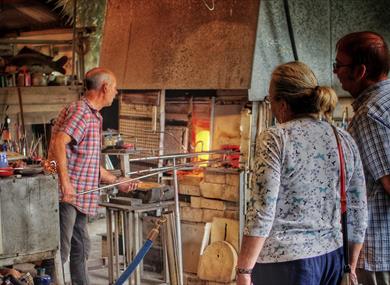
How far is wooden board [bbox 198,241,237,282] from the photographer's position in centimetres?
Result: 747

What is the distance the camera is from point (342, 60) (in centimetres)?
385

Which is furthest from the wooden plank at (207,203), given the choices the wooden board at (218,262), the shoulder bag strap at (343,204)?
the shoulder bag strap at (343,204)

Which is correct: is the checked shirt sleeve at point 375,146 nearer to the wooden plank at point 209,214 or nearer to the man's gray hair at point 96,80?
the man's gray hair at point 96,80

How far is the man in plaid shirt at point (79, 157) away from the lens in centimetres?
570

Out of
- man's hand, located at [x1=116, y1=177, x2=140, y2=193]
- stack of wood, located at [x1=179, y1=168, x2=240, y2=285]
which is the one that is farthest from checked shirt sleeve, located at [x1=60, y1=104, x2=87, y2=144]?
stack of wood, located at [x1=179, y1=168, x2=240, y2=285]

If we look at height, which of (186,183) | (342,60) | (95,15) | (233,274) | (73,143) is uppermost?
(95,15)

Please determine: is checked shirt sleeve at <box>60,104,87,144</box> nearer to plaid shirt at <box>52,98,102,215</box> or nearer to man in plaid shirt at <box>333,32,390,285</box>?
plaid shirt at <box>52,98,102,215</box>

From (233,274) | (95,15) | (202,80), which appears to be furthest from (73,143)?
(95,15)

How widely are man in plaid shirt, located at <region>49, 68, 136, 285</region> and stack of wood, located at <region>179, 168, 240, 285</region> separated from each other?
5.68ft

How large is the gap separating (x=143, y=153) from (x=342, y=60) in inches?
191

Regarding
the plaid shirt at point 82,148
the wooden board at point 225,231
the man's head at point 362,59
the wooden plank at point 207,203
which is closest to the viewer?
the man's head at point 362,59

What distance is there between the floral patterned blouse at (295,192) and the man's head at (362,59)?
58 centimetres

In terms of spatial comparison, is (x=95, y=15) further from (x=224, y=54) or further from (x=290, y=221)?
(x=290, y=221)

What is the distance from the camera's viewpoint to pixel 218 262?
7.57 metres
